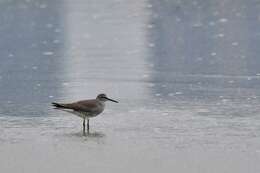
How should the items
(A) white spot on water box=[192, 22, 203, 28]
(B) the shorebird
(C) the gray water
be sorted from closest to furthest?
1. (C) the gray water
2. (B) the shorebird
3. (A) white spot on water box=[192, 22, 203, 28]

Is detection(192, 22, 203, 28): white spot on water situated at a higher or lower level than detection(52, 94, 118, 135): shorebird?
higher

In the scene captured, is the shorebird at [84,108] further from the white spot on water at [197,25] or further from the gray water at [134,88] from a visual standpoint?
the white spot on water at [197,25]

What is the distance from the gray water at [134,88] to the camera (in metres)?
8.93

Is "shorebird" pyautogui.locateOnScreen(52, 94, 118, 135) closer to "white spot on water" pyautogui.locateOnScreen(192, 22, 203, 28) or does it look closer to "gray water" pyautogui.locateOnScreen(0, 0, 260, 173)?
"gray water" pyautogui.locateOnScreen(0, 0, 260, 173)

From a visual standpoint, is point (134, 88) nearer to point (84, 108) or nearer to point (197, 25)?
point (84, 108)

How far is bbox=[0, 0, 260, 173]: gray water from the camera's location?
8.93 metres

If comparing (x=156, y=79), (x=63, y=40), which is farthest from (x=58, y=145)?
(x=63, y=40)

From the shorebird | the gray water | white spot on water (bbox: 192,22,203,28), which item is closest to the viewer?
the gray water

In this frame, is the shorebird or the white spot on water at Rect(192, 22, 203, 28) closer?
the shorebird

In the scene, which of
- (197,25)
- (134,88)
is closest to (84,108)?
(134,88)

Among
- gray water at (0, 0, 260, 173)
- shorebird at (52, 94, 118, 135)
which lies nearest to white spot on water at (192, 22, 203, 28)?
gray water at (0, 0, 260, 173)

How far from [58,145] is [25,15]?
14447 millimetres

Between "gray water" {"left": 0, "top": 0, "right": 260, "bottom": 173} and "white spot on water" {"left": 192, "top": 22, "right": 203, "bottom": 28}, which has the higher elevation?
"white spot on water" {"left": 192, "top": 22, "right": 203, "bottom": 28}

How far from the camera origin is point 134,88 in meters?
13.2
